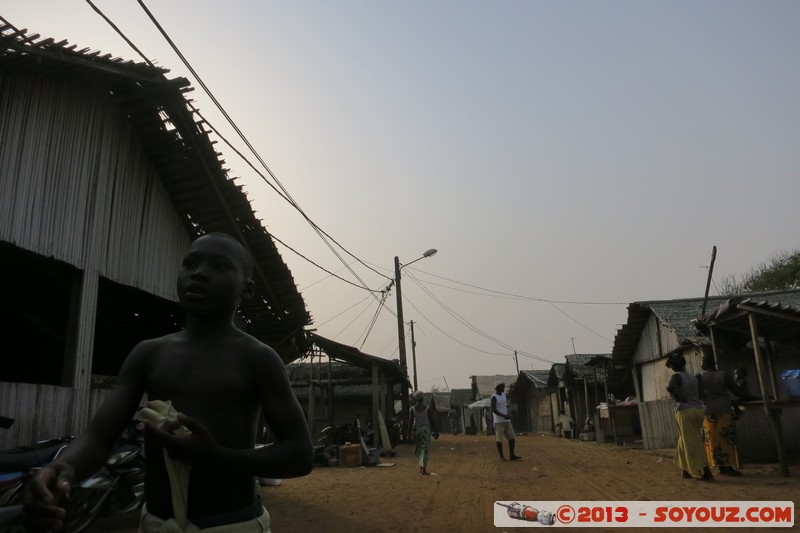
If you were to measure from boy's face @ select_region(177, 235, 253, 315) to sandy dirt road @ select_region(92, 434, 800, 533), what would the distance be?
4.83 metres

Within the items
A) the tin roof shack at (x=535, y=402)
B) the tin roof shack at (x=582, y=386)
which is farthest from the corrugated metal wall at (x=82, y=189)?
the tin roof shack at (x=535, y=402)

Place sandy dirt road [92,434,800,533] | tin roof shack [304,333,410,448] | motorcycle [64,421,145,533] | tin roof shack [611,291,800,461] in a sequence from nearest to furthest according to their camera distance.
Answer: motorcycle [64,421,145,533]
sandy dirt road [92,434,800,533]
tin roof shack [611,291,800,461]
tin roof shack [304,333,410,448]

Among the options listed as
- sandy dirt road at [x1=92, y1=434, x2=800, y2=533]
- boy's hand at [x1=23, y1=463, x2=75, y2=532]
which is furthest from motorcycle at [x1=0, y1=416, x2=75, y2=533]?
boy's hand at [x1=23, y1=463, x2=75, y2=532]

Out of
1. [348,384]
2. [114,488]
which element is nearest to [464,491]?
[114,488]

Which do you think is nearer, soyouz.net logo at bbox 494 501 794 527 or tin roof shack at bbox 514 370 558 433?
soyouz.net logo at bbox 494 501 794 527

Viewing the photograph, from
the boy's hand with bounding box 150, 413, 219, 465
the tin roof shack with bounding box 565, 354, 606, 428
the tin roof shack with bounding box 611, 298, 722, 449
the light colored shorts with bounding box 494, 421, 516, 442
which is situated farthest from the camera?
the tin roof shack with bounding box 565, 354, 606, 428

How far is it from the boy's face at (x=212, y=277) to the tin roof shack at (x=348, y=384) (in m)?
10.0

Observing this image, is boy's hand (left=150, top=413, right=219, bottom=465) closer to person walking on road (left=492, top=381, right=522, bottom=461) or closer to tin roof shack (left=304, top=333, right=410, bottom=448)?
tin roof shack (left=304, top=333, right=410, bottom=448)

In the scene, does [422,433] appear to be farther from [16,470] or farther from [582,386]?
[582,386]

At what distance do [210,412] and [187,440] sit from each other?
20 centimetres

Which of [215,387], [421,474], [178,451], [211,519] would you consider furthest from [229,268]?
[421,474]

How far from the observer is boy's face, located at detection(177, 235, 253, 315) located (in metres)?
1.90

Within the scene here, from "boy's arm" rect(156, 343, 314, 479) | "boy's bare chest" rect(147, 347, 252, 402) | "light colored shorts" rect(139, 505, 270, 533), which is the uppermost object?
"boy's bare chest" rect(147, 347, 252, 402)

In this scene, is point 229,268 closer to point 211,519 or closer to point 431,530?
point 211,519
